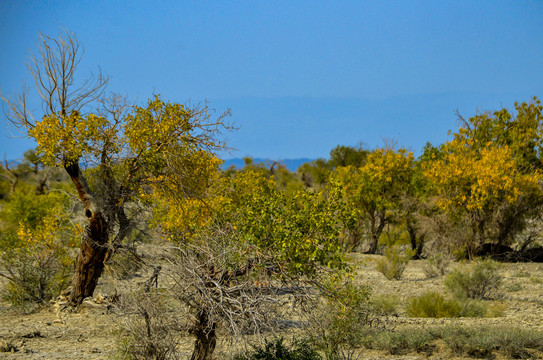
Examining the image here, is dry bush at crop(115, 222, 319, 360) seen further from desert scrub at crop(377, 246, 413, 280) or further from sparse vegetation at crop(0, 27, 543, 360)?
desert scrub at crop(377, 246, 413, 280)

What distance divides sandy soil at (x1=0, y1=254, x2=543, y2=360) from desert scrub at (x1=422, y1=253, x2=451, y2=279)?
1683 millimetres

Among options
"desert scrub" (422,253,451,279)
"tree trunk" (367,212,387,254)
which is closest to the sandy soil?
"desert scrub" (422,253,451,279)

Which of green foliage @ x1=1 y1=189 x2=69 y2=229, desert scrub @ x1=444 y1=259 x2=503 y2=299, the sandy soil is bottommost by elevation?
the sandy soil

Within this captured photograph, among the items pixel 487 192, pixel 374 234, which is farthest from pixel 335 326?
pixel 374 234

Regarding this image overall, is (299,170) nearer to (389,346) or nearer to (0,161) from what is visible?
(0,161)

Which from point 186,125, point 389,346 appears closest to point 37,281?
point 186,125

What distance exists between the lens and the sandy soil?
930 cm

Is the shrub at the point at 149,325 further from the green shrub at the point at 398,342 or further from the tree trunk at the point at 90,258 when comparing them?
the tree trunk at the point at 90,258

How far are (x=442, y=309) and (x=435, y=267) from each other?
7.52 m

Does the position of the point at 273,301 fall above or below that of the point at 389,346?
above

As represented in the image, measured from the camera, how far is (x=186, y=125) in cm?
1130

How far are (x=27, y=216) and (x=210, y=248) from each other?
15798mm

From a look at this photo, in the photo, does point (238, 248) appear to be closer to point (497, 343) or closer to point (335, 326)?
point (335, 326)

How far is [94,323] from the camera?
37.7 ft
